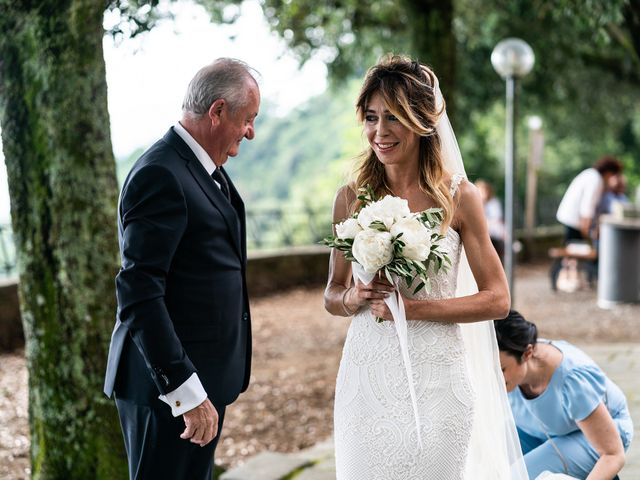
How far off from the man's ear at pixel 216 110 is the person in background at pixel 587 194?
34.3 feet

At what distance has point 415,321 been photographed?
9.62ft

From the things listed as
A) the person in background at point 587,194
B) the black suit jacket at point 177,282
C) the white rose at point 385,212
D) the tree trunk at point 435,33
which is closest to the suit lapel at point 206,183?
the black suit jacket at point 177,282

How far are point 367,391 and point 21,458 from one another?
→ 3619 millimetres

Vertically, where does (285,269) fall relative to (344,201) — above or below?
below

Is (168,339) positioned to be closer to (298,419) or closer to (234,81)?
(234,81)

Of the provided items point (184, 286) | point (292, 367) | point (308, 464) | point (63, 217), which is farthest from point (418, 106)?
point (292, 367)

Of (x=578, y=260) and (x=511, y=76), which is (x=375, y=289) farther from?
(x=578, y=260)

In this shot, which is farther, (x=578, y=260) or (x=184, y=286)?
(x=578, y=260)

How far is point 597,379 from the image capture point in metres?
3.74

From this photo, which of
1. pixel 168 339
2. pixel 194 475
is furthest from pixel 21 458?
pixel 168 339

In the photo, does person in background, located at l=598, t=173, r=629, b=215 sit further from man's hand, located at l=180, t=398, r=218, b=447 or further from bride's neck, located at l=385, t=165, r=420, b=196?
man's hand, located at l=180, t=398, r=218, b=447

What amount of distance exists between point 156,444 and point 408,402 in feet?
2.84

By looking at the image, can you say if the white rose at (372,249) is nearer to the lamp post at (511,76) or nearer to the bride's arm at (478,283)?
the bride's arm at (478,283)

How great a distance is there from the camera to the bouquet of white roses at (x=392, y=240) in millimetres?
2639
